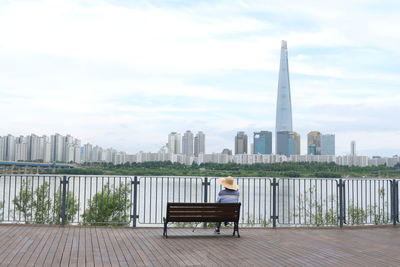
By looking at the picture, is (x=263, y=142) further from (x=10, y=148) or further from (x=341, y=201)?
(x=341, y=201)

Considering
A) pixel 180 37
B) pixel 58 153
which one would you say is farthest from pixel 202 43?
pixel 58 153

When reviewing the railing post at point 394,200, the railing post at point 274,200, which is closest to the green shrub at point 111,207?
the railing post at point 274,200

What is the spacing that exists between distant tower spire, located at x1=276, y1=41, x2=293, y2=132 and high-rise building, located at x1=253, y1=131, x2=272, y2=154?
21462mm

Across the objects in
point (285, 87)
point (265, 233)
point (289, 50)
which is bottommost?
point (265, 233)

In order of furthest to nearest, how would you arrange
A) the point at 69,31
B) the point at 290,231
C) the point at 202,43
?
the point at 202,43 < the point at 69,31 < the point at 290,231

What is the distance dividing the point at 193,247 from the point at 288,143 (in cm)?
9762

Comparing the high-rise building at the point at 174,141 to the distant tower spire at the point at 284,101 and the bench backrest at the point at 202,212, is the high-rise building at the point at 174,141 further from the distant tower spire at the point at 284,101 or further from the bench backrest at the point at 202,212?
the bench backrest at the point at 202,212

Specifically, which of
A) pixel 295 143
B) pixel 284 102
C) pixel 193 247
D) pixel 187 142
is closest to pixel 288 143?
pixel 295 143

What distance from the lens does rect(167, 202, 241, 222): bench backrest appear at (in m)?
10.3

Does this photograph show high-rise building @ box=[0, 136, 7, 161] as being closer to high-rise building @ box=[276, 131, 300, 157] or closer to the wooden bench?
high-rise building @ box=[276, 131, 300, 157]

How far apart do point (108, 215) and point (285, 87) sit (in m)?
126

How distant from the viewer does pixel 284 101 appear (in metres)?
131

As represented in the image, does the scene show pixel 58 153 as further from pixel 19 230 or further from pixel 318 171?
pixel 19 230

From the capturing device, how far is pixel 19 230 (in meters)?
10.9
